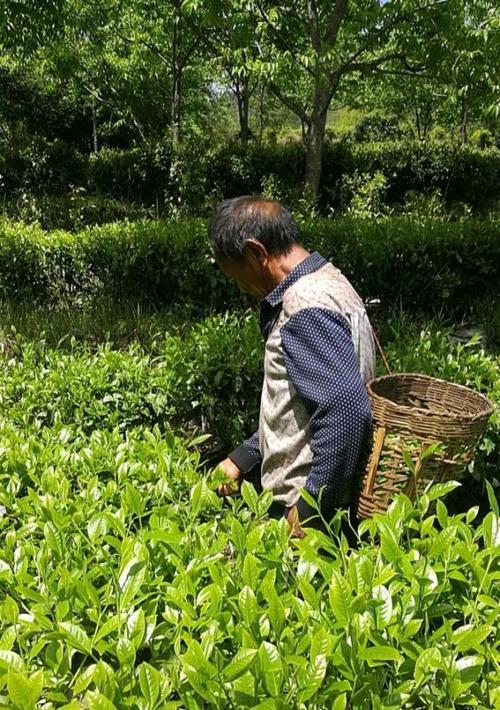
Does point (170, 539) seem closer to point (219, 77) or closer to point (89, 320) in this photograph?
point (89, 320)

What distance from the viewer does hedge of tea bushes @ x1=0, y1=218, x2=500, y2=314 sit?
543cm

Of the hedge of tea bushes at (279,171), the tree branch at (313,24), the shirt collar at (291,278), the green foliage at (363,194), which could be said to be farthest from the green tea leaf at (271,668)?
the hedge of tea bushes at (279,171)

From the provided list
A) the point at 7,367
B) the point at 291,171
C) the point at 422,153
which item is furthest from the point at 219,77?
the point at 7,367

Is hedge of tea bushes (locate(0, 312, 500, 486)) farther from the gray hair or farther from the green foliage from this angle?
the green foliage

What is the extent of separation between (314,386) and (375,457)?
264 millimetres

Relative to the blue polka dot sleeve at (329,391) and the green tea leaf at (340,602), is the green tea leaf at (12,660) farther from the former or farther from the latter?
the blue polka dot sleeve at (329,391)

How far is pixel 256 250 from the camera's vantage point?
1814 mm

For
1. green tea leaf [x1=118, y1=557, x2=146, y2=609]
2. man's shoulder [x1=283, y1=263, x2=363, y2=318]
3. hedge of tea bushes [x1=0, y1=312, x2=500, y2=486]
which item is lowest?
hedge of tea bushes [x1=0, y1=312, x2=500, y2=486]

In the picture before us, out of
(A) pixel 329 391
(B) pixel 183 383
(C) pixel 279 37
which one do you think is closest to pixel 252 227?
(A) pixel 329 391

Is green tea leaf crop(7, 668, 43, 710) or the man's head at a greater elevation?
the man's head

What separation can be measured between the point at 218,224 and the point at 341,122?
33.2 meters

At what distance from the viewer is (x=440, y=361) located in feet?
10.1

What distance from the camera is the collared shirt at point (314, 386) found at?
161 centimetres

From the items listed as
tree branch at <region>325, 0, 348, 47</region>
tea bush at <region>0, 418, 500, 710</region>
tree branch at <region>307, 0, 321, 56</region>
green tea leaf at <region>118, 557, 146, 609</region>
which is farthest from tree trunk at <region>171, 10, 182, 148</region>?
green tea leaf at <region>118, 557, 146, 609</region>
